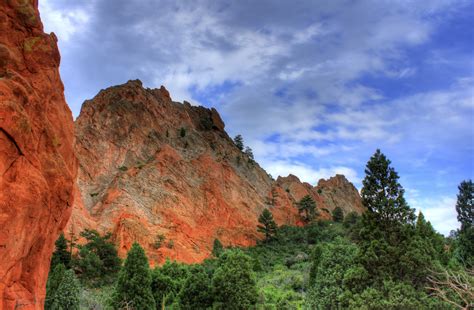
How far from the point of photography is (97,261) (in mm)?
39156

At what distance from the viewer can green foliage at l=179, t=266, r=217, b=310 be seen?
73.8 feet

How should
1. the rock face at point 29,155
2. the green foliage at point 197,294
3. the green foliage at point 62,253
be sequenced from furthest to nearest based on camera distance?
the green foliage at point 62,253 < the green foliage at point 197,294 < the rock face at point 29,155

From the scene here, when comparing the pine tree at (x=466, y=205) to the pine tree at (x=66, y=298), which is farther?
the pine tree at (x=466, y=205)

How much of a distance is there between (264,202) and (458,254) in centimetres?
4119

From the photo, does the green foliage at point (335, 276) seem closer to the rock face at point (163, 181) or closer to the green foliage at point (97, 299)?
the green foliage at point (97, 299)

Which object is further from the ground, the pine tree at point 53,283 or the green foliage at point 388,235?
the green foliage at point 388,235

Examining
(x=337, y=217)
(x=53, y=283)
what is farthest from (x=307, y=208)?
(x=53, y=283)

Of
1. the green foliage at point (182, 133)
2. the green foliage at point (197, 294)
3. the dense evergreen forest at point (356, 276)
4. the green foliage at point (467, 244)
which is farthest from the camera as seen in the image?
the green foliage at point (182, 133)

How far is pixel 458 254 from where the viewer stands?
31.8 m

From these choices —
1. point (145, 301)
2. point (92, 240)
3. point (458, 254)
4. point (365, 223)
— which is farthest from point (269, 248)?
point (365, 223)

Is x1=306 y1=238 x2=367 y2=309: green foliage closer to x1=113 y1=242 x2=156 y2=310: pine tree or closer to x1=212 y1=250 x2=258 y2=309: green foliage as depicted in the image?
x1=212 y1=250 x2=258 y2=309: green foliage

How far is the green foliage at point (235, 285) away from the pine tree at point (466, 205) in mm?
19538

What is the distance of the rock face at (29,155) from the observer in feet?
37.8

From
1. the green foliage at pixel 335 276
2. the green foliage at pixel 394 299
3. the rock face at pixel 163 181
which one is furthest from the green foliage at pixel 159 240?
the green foliage at pixel 394 299
